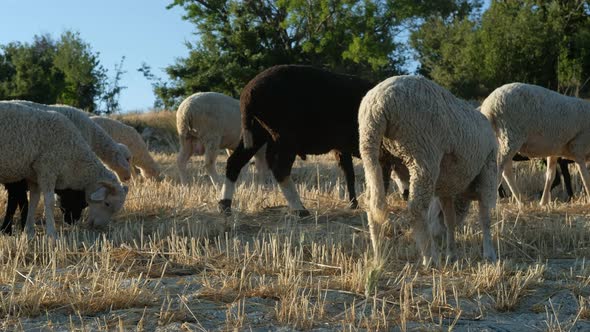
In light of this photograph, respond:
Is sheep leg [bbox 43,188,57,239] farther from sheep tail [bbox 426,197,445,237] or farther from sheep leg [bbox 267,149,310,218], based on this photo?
sheep tail [bbox 426,197,445,237]

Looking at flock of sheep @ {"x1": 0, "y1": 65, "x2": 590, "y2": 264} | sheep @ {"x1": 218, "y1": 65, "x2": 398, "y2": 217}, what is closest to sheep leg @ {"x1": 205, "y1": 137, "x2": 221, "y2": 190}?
flock of sheep @ {"x1": 0, "y1": 65, "x2": 590, "y2": 264}

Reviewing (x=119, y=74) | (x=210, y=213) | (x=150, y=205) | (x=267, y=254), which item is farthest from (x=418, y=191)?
(x=119, y=74)

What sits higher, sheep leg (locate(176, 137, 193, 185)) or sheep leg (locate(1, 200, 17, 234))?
sheep leg (locate(176, 137, 193, 185))

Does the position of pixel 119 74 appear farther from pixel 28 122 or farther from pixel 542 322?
pixel 542 322

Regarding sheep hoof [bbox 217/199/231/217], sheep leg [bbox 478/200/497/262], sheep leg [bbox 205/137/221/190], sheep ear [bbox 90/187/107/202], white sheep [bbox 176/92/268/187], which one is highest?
white sheep [bbox 176/92/268/187]

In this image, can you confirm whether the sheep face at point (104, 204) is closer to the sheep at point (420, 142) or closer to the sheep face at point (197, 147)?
the sheep at point (420, 142)

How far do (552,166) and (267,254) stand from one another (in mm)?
7044

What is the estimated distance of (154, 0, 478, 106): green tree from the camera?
36.6m

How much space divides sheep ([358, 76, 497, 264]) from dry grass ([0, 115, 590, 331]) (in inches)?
19.6

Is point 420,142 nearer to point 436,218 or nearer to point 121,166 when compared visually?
point 436,218

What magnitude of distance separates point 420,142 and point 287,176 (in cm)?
380

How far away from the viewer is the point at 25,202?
397 inches

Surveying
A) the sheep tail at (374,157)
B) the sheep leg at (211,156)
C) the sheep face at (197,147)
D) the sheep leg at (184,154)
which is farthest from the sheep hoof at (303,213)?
the sheep face at (197,147)

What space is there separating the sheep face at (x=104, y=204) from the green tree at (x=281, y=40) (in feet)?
83.3
